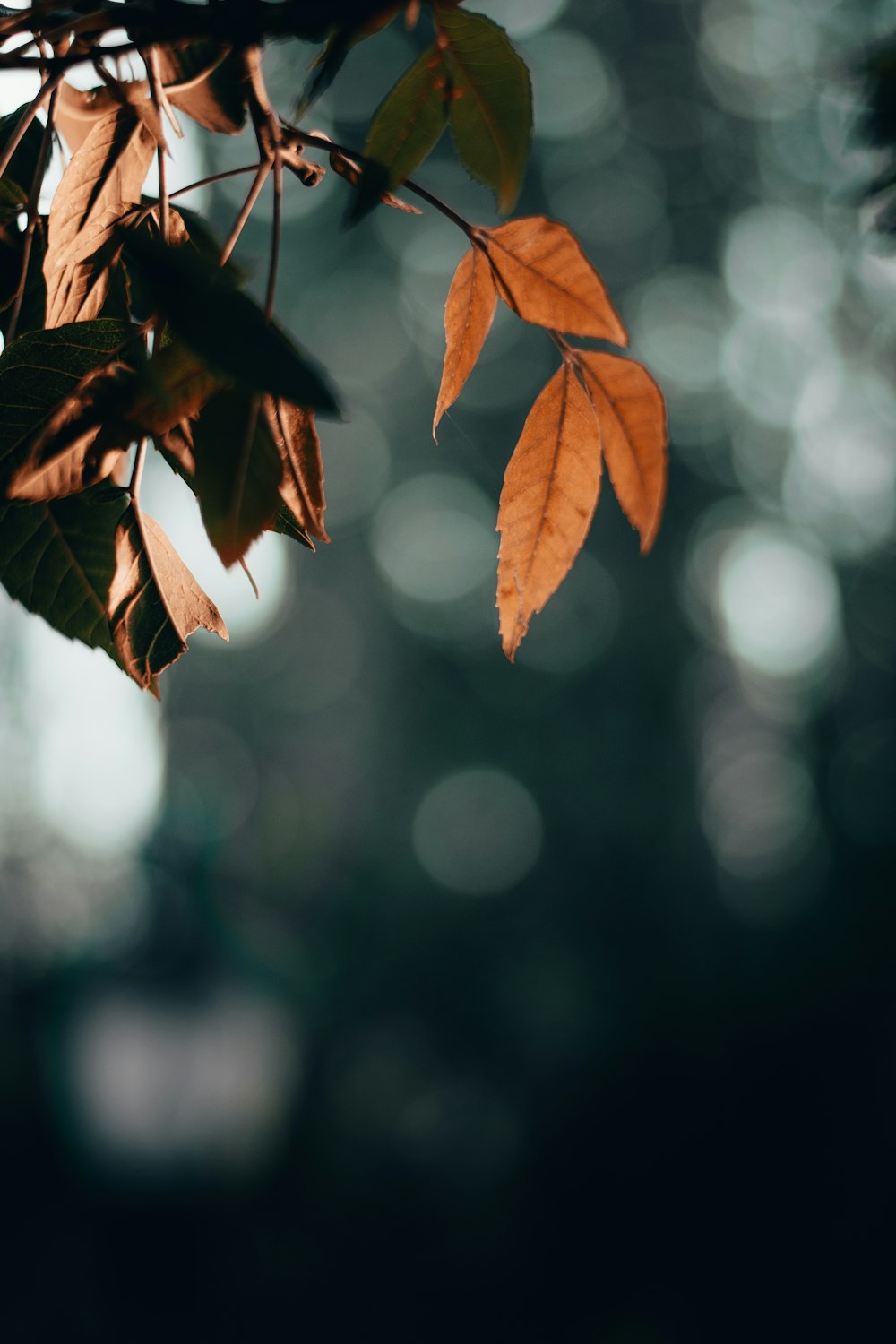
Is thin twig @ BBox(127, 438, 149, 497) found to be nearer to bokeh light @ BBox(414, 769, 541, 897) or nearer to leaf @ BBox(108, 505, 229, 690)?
leaf @ BBox(108, 505, 229, 690)

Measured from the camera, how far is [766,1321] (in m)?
4.66

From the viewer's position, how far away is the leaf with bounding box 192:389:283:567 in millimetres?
273

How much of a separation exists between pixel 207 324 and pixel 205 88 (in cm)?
21

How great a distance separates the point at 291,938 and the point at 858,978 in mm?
5019

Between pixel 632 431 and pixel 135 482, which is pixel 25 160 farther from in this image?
pixel 632 431

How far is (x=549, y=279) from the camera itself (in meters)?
0.35

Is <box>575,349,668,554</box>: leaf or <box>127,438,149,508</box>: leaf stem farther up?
<box>575,349,668,554</box>: leaf

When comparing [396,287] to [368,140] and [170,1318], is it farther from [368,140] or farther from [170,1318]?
[368,140]

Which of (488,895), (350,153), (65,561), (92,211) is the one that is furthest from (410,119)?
(488,895)

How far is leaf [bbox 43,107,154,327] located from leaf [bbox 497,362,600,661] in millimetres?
186

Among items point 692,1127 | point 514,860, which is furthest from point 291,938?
point 692,1127

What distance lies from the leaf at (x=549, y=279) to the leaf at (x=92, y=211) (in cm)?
14

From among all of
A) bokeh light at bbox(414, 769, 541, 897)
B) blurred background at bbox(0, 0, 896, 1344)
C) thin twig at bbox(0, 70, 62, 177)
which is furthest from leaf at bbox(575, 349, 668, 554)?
bokeh light at bbox(414, 769, 541, 897)

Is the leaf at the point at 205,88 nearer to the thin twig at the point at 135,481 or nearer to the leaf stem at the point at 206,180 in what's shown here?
the leaf stem at the point at 206,180
